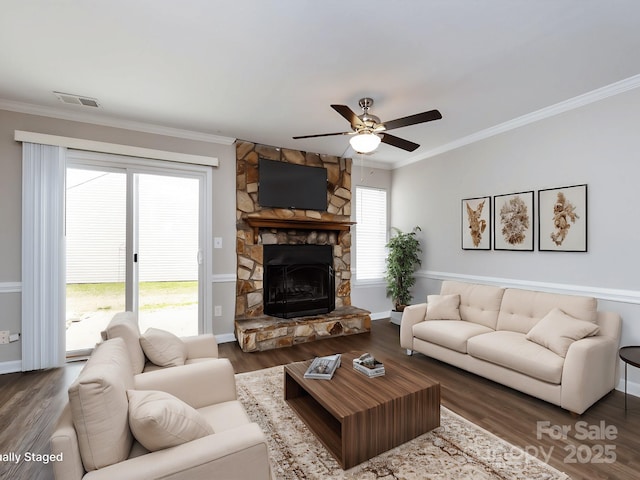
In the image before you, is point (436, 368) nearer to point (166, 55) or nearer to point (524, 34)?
point (524, 34)

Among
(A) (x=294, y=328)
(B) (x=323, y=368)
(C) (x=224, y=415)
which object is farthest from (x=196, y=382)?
(A) (x=294, y=328)

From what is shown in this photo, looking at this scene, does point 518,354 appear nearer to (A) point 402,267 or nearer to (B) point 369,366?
(B) point 369,366

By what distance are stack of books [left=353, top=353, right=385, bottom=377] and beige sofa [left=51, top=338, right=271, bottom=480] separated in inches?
46.5

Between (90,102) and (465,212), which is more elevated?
(90,102)

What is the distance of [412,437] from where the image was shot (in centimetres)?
207

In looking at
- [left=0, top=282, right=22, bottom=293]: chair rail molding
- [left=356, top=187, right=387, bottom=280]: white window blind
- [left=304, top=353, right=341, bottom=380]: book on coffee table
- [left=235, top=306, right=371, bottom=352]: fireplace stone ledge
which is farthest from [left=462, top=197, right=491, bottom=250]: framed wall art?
[left=0, top=282, right=22, bottom=293]: chair rail molding

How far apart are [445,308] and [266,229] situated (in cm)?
255

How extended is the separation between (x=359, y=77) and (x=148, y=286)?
3.34 metres

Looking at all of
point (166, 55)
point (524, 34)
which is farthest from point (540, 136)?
point (166, 55)

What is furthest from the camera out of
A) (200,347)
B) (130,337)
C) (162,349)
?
(200,347)

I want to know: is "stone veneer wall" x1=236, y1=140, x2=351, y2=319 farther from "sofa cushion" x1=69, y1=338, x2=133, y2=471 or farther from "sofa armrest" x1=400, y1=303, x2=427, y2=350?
"sofa cushion" x1=69, y1=338, x2=133, y2=471

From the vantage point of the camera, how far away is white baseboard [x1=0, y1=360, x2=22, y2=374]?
10.6ft

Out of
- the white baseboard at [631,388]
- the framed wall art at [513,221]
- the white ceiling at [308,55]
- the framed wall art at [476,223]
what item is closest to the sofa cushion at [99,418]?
the white ceiling at [308,55]

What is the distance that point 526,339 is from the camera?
2.88m
